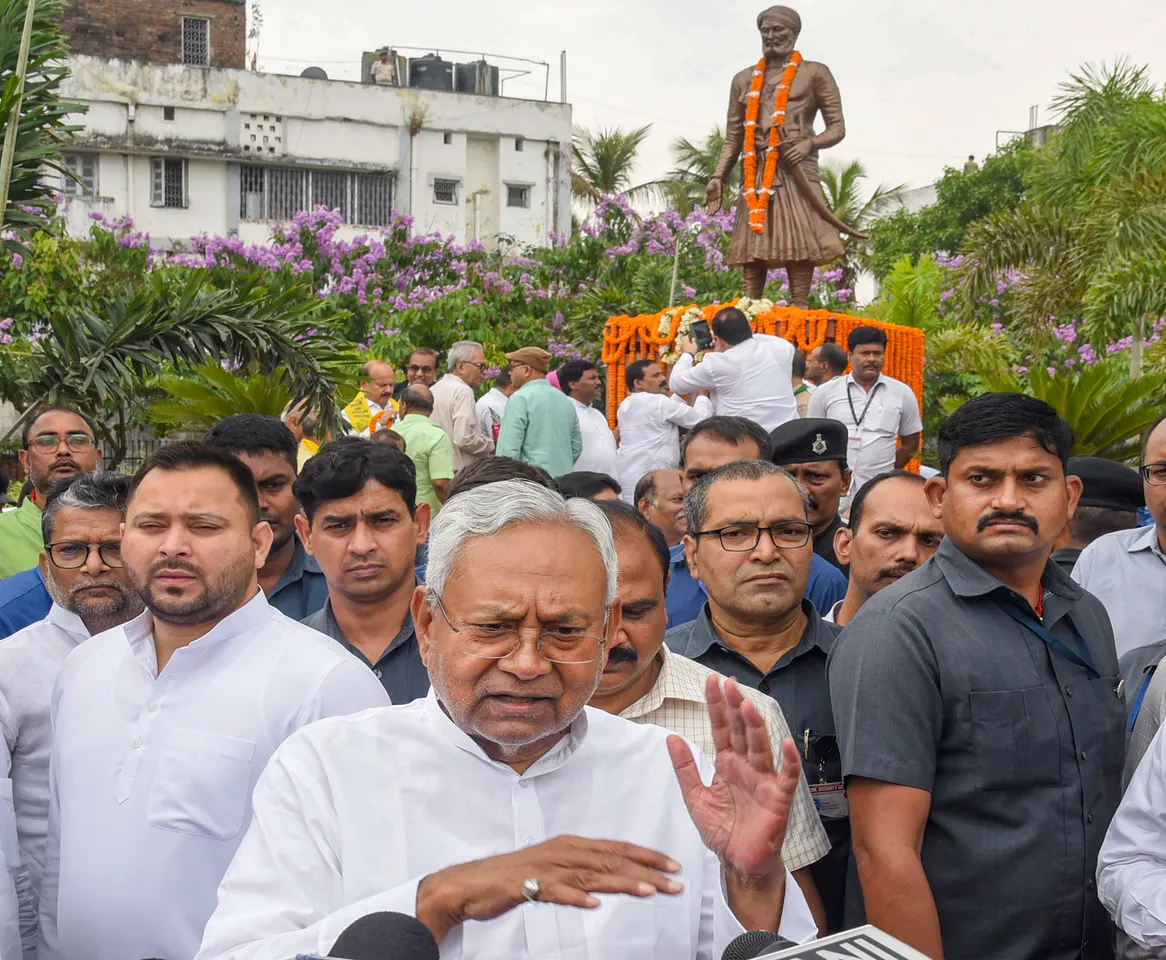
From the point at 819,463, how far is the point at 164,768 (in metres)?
3.44

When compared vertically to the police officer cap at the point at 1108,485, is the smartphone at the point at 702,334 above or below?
above

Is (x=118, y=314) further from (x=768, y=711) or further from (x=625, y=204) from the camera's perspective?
(x=625, y=204)

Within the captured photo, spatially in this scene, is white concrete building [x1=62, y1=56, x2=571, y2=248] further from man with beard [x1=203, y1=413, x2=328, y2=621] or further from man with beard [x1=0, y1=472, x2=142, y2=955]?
man with beard [x1=0, y1=472, x2=142, y2=955]

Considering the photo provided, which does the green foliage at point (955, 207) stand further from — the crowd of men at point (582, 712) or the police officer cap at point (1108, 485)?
the crowd of men at point (582, 712)

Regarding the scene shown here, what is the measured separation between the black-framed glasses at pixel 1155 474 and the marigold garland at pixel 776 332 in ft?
23.0

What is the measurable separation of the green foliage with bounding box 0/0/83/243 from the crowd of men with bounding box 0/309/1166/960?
163 inches

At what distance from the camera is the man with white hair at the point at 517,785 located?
235cm

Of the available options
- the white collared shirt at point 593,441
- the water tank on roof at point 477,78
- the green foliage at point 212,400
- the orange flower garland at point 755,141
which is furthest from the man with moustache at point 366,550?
the water tank on roof at point 477,78

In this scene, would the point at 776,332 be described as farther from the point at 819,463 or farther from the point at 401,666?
the point at 401,666

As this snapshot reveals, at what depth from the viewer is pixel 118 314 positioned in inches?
356

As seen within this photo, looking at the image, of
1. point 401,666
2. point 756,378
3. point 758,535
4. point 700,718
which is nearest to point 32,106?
point 756,378

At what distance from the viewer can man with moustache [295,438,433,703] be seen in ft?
14.0

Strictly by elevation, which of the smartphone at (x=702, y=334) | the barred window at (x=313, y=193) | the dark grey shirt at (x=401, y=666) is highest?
the barred window at (x=313, y=193)

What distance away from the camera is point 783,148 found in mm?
12008
